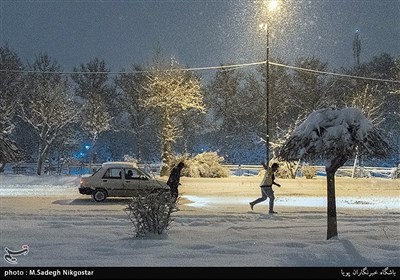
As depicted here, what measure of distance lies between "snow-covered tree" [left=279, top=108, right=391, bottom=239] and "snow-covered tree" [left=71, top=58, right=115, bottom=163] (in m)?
41.0

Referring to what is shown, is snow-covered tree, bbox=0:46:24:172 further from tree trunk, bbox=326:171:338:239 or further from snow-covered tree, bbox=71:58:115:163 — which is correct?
tree trunk, bbox=326:171:338:239

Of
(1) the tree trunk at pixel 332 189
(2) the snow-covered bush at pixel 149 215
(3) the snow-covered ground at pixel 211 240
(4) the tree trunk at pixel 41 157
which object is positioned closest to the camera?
(3) the snow-covered ground at pixel 211 240

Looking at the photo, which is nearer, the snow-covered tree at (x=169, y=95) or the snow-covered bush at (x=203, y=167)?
the snow-covered bush at (x=203, y=167)

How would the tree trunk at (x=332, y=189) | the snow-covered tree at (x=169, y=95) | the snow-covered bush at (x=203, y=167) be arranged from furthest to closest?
the snow-covered tree at (x=169, y=95), the snow-covered bush at (x=203, y=167), the tree trunk at (x=332, y=189)

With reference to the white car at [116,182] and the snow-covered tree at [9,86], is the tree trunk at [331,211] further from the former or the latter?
the snow-covered tree at [9,86]

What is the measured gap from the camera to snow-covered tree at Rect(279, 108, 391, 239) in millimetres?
10305

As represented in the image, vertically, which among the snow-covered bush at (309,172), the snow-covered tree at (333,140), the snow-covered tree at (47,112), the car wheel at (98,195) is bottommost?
the car wheel at (98,195)

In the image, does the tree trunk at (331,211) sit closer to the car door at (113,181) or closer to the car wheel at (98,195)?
the car door at (113,181)

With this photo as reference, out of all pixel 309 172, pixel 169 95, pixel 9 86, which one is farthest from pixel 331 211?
pixel 9 86

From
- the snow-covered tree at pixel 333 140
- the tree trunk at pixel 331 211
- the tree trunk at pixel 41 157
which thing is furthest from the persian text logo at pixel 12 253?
the tree trunk at pixel 41 157

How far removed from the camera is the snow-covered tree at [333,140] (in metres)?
10.3

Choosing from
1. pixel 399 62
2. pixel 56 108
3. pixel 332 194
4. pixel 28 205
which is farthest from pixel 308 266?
pixel 399 62

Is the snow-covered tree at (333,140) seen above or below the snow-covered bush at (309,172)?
above

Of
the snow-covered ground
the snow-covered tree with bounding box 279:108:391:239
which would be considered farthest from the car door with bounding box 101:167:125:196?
the snow-covered tree with bounding box 279:108:391:239
